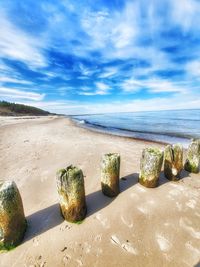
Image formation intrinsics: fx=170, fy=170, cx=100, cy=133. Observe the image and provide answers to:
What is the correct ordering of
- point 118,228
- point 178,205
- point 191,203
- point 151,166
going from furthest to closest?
point 151,166, point 191,203, point 178,205, point 118,228

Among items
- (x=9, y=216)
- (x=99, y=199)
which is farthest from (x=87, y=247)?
(x=9, y=216)

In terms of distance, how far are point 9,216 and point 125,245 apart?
2.30m

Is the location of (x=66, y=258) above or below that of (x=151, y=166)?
below

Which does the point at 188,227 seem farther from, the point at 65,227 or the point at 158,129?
the point at 158,129

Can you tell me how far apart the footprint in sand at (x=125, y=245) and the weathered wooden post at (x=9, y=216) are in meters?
1.88

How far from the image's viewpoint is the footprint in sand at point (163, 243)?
3.26 meters

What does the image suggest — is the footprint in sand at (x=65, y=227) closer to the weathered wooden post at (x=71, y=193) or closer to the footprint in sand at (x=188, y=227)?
the weathered wooden post at (x=71, y=193)

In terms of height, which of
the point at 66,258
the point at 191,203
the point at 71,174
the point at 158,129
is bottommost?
the point at 158,129

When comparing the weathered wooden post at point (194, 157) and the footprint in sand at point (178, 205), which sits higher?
the weathered wooden post at point (194, 157)

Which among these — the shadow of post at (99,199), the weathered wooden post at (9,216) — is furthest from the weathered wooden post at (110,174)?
the weathered wooden post at (9,216)

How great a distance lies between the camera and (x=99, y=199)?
4.64 metres

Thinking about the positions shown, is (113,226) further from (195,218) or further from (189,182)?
(189,182)

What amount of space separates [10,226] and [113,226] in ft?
6.83

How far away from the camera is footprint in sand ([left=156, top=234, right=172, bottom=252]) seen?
3258 millimetres
